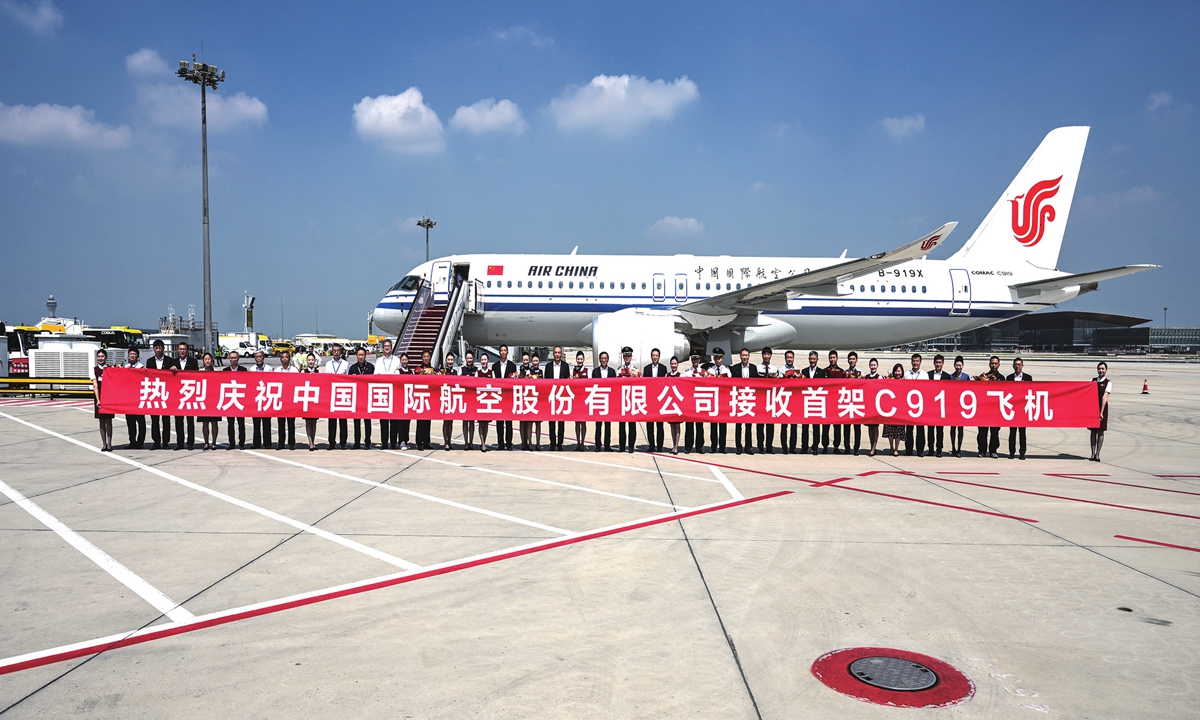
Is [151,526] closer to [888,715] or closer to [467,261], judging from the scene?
[888,715]

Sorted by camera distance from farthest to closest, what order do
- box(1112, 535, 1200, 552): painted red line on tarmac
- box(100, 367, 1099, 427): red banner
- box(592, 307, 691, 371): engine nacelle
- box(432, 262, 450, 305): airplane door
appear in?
box(432, 262, 450, 305): airplane door < box(592, 307, 691, 371): engine nacelle < box(100, 367, 1099, 427): red banner < box(1112, 535, 1200, 552): painted red line on tarmac

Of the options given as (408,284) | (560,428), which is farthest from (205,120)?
(560,428)

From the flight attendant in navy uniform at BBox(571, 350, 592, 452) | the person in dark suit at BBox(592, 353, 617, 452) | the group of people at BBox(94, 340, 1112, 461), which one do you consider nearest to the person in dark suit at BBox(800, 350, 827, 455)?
the group of people at BBox(94, 340, 1112, 461)

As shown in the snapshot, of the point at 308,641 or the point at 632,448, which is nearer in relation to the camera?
the point at 308,641

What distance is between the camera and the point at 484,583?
5.32 metres

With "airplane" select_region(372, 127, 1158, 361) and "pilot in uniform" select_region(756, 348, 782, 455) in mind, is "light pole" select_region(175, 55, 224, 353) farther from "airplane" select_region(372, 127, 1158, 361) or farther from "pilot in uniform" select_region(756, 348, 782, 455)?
"pilot in uniform" select_region(756, 348, 782, 455)

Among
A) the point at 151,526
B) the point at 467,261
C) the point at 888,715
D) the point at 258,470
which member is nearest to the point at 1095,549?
the point at 888,715

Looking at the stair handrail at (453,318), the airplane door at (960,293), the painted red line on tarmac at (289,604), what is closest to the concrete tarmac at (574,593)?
the painted red line on tarmac at (289,604)

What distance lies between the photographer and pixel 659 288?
21.8 m

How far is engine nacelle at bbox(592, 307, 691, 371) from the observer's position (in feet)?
63.0

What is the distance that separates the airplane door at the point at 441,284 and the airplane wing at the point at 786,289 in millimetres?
7417

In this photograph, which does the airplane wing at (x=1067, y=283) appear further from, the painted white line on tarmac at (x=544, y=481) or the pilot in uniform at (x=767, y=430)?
the painted white line on tarmac at (x=544, y=481)

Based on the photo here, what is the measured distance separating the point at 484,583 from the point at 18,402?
24601mm

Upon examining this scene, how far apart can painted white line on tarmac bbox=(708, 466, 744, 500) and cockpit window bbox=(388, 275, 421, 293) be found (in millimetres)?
14726
